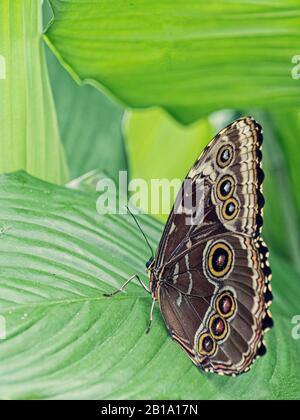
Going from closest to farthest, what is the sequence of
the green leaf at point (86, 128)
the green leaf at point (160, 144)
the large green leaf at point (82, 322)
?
the large green leaf at point (82, 322), the green leaf at point (86, 128), the green leaf at point (160, 144)

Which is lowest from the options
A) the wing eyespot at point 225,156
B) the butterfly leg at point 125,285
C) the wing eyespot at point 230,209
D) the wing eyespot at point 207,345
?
the wing eyespot at point 207,345

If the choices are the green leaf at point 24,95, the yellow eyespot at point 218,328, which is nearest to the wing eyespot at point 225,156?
the yellow eyespot at point 218,328

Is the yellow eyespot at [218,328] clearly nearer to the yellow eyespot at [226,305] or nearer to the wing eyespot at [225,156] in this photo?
the yellow eyespot at [226,305]

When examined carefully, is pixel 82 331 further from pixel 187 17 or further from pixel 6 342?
pixel 187 17

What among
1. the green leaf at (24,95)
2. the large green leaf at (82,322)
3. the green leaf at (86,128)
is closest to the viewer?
the large green leaf at (82,322)

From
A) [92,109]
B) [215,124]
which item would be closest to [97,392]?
[92,109]
